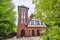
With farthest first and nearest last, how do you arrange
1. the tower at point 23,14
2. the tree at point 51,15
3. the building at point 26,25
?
the building at point 26,25
the tower at point 23,14
the tree at point 51,15

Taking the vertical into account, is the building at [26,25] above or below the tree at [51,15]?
below

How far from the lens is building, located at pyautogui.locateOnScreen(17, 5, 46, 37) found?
37.5 metres

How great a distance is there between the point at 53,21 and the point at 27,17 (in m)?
29.6

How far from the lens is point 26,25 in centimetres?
3822

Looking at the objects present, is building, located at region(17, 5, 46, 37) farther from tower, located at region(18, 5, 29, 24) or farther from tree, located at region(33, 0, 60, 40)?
tree, located at region(33, 0, 60, 40)

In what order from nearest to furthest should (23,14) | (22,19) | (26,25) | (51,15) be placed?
(51,15), (23,14), (22,19), (26,25)

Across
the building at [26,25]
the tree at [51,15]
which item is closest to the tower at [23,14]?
the building at [26,25]

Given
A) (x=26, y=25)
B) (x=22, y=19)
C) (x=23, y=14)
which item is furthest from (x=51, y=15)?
(x=26, y=25)

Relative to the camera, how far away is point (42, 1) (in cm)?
907

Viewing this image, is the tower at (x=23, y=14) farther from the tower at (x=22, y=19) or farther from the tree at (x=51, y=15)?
the tree at (x=51, y=15)

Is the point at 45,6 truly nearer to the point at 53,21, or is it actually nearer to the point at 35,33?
the point at 53,21

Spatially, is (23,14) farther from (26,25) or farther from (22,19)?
(26,25)

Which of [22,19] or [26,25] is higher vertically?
[22,19]

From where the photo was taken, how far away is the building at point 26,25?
37469 mm
